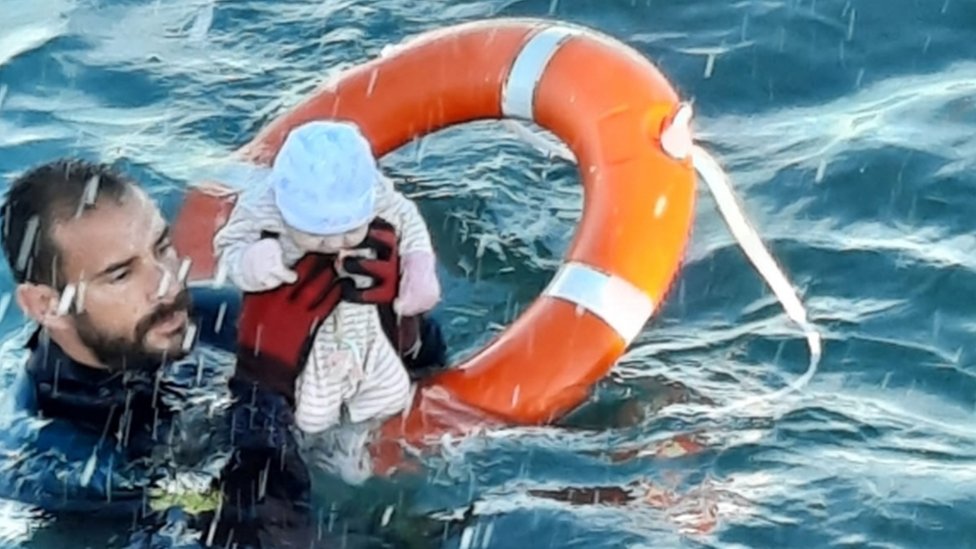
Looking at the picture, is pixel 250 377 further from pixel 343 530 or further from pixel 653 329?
pixel 653 329

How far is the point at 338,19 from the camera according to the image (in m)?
7.51

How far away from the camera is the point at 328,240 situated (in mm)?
4547

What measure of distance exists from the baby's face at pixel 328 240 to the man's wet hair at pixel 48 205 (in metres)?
0.43

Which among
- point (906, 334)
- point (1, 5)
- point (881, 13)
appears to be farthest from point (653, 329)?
point (1, 5)

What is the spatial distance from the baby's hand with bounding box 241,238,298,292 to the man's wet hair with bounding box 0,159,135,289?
0.34 m

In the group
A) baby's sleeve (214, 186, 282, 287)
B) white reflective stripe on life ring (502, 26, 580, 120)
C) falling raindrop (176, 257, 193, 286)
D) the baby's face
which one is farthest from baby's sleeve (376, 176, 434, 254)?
white reflective stripe on life ring (502, 26, 580, 120)

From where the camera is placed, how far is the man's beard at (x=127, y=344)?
463 centimetres

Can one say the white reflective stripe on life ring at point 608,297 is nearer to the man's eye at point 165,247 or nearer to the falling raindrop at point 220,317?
the falling raindrop at point 220,317

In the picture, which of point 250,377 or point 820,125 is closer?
point 250,377

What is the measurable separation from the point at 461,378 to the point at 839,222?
68.2 inches

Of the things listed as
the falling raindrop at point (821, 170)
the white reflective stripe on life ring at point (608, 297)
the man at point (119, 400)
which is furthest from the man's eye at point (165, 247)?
the falling raindrop at point (821, 170)

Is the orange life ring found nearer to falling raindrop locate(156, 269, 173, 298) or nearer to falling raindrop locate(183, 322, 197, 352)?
falling raindrop locate(183, 322, 197, 352)

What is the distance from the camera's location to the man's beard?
4.63 metres

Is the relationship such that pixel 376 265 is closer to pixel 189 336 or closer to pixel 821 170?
pixel 189 336
